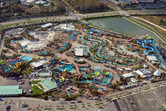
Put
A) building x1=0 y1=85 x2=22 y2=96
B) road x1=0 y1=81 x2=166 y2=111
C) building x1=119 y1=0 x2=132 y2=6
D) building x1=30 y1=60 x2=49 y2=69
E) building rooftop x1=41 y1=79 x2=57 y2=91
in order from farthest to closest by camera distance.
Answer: building x1=119 y1=0 x2=132 y2=6 → building x1=30 y1=60 x2=49 y2=69 → building rooftop x1=41 y1=79 x2=57 y2=91 → building x1=0 y1=85 x2=22 y2=96 → road x1=0 y1=81 x2=166 y2=111

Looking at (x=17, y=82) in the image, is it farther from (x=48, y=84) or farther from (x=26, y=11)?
(x=26, y=11)

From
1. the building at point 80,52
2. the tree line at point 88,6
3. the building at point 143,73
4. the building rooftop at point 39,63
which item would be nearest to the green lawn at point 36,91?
the building rooftop at point 39,63

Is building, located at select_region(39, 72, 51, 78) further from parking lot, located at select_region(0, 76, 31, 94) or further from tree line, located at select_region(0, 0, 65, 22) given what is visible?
tree line, located at select_region(0, 0, 65, 22)

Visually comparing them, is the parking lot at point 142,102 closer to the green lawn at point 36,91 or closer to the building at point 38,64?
the green lawn at point 36,91

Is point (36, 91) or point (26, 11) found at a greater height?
point (26, 11)

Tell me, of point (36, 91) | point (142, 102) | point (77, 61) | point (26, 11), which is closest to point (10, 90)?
point (36, 91)

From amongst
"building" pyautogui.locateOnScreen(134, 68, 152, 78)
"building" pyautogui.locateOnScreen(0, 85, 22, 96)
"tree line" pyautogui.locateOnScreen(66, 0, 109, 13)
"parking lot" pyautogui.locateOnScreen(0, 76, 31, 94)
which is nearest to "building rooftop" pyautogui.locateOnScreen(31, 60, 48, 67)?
"parking lot" pyautogui.locateOnScreen(0, 76, 31, 94)
